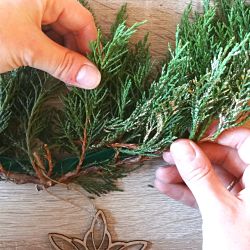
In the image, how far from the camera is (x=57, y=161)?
3.81 ft

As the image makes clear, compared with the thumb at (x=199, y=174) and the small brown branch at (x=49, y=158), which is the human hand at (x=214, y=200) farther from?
the small brown branch at (x=49, y=158)

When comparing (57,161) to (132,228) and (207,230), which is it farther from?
(207,230)

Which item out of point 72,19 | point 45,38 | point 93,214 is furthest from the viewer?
point 93,214

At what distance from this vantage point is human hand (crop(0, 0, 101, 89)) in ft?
3.01

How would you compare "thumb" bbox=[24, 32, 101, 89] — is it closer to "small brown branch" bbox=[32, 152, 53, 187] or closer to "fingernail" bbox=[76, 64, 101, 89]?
→ "fingernail" bbox=[76, 64, 101, 89]

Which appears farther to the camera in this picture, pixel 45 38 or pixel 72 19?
pixel 72 19

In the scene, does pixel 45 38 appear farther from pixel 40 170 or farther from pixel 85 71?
pixel 40 170

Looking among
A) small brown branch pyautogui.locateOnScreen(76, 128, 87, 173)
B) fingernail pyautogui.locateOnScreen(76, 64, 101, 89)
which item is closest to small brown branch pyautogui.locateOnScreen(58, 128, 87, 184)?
small brown branch pyautogui.locateOnScreen(76, 128, 87, 173)

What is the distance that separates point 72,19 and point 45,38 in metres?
0.14

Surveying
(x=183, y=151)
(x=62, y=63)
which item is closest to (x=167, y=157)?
(x=183, y=151)

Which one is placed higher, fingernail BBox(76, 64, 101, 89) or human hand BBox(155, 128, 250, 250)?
fingernail BBox(76, 64, 101, 89)

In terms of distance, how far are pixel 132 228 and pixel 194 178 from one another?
0.92ft

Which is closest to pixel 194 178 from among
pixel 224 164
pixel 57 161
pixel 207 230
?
pixel 207 230

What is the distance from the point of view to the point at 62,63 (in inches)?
37.6
